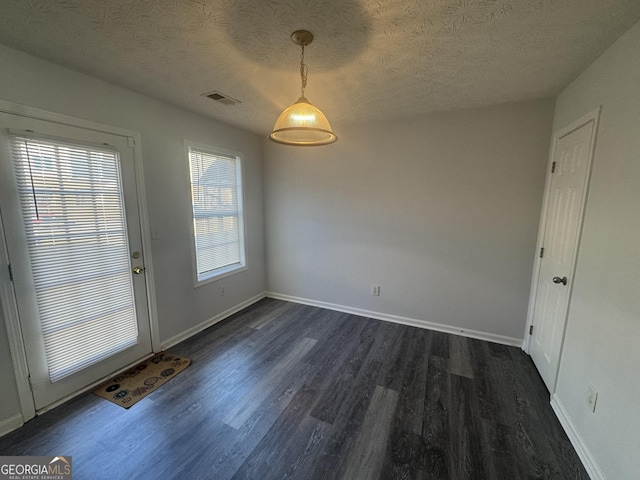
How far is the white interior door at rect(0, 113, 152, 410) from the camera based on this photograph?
5.68 ft

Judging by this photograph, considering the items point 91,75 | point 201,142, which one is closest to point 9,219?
point 91,75

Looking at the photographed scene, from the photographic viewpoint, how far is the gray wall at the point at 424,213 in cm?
263

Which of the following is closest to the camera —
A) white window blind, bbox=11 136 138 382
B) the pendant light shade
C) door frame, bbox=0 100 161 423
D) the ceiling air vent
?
the pendant light shade

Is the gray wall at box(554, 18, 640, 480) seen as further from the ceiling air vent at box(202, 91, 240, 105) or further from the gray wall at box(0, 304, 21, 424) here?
the gray wall at box(0, 304, 21, 424)

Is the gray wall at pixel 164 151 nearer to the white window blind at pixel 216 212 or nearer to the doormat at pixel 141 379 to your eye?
the white window blind at pixel 216 212

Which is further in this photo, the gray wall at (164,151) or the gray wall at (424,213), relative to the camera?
the gray wall at (424,213)

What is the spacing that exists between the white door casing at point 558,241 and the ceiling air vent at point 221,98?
2814 mm

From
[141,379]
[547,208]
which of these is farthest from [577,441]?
[141,379]

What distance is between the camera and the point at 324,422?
183 centimetres

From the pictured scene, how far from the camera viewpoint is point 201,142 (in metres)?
2.94

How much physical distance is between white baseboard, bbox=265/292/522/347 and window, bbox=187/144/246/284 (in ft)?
3.58

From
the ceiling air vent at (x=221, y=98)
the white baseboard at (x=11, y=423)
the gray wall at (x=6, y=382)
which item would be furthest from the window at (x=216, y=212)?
the white baseboard at (x=11, y=423)

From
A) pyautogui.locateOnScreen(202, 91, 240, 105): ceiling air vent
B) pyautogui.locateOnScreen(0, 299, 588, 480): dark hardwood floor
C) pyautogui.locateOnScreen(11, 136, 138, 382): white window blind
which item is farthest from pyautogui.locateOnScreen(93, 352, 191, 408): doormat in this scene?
pyautogui.locateOnScreen(202, 91, 240, 105): ceiling air vent

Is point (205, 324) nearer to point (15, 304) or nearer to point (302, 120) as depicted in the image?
point (15, 304)
